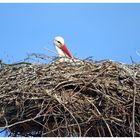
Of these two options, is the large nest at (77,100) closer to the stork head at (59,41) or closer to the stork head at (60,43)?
the stork head at (60,43)

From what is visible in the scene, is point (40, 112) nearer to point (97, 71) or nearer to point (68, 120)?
point (68, 120)

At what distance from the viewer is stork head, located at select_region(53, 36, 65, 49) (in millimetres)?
6657

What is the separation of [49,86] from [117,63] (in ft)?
1.79

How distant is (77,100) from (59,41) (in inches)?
96.5

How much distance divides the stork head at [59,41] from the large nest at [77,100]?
2050 mm

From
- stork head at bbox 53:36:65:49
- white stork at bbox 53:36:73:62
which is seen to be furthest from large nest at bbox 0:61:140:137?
stork head at bbox 53:36:65:49

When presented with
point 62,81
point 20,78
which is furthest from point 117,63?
point 20,78

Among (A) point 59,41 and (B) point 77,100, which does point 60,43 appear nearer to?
(A) point 59,41

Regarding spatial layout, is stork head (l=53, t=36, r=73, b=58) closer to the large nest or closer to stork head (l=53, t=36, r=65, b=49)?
stork head (l=53, t=36, r=65, b=49)

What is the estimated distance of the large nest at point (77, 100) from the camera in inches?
171

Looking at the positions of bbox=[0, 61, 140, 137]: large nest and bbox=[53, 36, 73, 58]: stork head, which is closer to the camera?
bbox=[0, 61, 140, 137]: large nest

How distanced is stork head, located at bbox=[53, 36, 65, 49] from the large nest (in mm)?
2050

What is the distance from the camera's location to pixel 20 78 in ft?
15.2

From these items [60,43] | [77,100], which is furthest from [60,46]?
[77,100]
